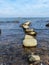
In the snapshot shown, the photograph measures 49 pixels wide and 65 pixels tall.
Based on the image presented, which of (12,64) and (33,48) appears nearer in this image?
(12,64)

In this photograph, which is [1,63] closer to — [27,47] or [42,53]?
[42,53]

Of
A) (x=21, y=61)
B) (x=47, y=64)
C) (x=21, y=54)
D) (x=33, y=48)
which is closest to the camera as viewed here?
(x=47, y=64)

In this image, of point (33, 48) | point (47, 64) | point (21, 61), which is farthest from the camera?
point (33, 48)

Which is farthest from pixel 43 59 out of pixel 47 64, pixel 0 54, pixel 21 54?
pixel 0 54

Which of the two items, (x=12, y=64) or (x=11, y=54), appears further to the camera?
(x=11, y=54)

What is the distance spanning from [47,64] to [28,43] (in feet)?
25.8

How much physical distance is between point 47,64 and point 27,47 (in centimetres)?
797

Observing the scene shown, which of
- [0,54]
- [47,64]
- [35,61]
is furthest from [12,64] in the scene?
[0,54]

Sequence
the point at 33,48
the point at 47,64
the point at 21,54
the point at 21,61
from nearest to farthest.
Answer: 1. the point at 47,64
2. the point at 21,61
3. the point at 21,54
4. the point at 33,48

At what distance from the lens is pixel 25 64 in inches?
682

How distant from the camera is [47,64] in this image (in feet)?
56.2

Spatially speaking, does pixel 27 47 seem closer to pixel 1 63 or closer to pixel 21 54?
pixel 21 54

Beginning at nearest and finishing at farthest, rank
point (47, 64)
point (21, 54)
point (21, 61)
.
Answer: point (47, 64)
point (21, 61)
point (21, 54)

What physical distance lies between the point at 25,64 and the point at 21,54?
405 centimetres
